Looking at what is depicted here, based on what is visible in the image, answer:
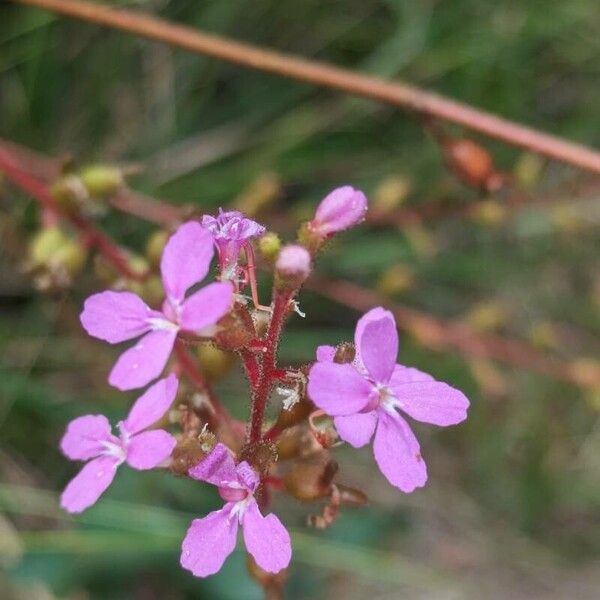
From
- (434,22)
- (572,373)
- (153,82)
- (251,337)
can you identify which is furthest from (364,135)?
(251,337)

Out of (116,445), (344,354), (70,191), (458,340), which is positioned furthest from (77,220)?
(458,340)

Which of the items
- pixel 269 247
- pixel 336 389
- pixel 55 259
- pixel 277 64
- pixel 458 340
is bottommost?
pixel 336 389

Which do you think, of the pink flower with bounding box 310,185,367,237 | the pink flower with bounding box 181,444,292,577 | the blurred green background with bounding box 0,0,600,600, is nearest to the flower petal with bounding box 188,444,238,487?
the pink flower with bounding box 181,444,292,577

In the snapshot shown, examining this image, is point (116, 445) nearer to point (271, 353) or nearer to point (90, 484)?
point (90, 484)

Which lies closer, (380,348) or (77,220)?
(380,348)

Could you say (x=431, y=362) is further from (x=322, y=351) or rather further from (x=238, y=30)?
(x=322, y=351)

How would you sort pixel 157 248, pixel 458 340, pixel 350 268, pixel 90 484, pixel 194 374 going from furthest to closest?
1. pixel 350 268
2. pixel 458 340
3. pixel 157 248
4. pixel 194 374
5. pixel 90 484

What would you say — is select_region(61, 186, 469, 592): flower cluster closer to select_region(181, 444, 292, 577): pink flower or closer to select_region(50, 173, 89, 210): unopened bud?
select_region(181, 444, 292, 577): pink flower

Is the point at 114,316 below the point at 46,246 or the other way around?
below
